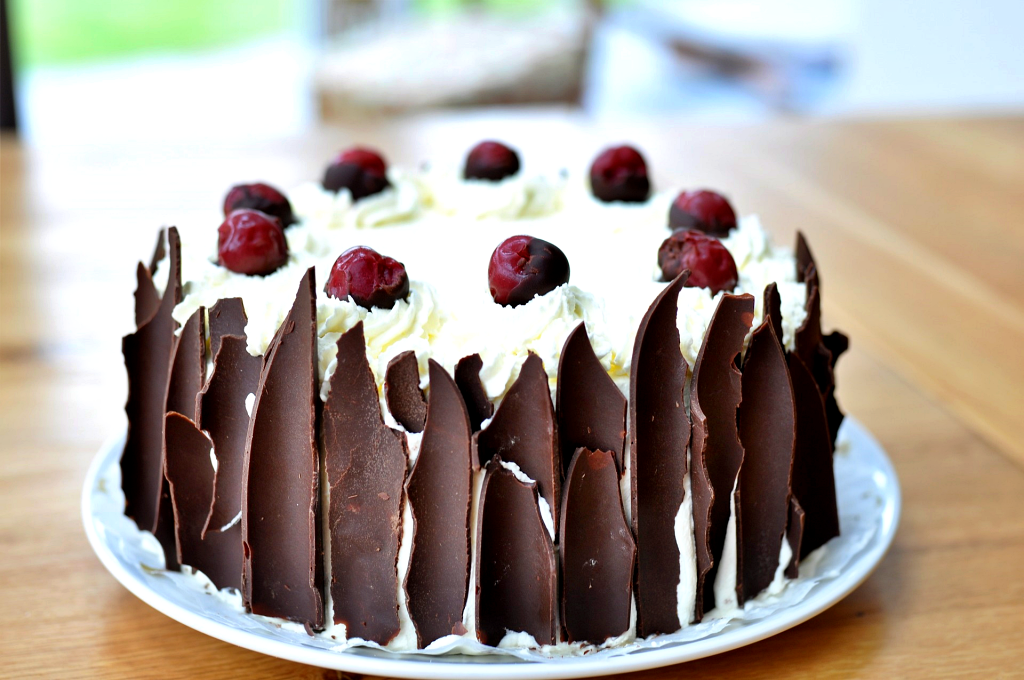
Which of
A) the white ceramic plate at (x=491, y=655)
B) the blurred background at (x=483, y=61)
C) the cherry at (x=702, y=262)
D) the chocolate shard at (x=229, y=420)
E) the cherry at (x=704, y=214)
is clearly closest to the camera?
the white ceramic plate at (x=491, y=655)

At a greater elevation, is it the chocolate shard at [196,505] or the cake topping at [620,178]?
the cake topping at [620,178]

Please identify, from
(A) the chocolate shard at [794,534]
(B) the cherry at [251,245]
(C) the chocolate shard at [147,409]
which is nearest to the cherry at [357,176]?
(B) the cherry at [251,245]

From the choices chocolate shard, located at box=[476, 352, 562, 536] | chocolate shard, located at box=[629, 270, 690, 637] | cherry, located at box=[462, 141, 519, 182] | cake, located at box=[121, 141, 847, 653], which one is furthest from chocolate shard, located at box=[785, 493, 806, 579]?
cherry, located at box=[462, 141, 519, 182]

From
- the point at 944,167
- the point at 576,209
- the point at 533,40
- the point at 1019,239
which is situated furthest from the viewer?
the point at 533,40

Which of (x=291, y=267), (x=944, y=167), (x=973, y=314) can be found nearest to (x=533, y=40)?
(x=944, y=167)

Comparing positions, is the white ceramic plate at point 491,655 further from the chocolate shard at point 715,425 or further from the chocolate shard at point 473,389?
the chocolate shard at point 473,389

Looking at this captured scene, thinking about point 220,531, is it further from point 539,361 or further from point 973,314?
point 973,314

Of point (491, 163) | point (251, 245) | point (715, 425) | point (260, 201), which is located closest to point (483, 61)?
point (491, 163)

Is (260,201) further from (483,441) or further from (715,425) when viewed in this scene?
(715,425)
